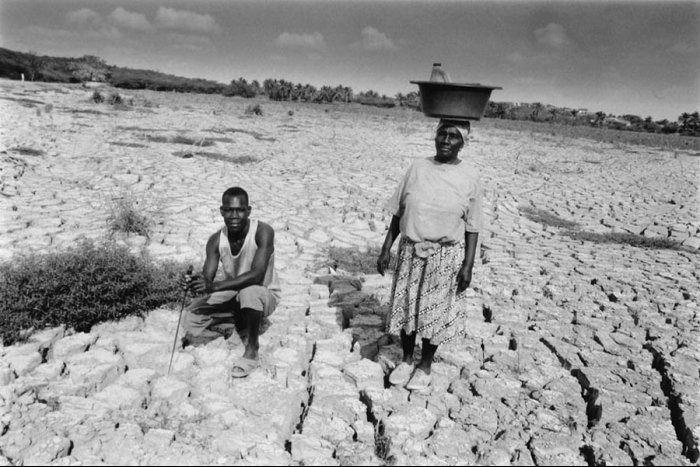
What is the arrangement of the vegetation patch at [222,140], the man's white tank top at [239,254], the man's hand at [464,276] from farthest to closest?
the vegetation patch at [222,140], the man's white tank top at [239,254], the man's hand at [464,276]

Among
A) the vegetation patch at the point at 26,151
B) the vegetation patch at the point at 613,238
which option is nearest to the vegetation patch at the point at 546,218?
the vegetation patch at the point at 613,238

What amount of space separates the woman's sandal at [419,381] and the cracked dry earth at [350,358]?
0.14 ft

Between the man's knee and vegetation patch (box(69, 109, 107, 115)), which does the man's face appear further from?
vegetation patch (box(69, 109, 107, 115))

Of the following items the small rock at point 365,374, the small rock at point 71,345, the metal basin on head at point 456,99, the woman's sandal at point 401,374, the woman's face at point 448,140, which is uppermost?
the metal basin on head at point 456,99

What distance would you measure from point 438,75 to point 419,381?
5.83ft

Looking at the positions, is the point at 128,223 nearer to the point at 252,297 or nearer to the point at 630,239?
the point at 252,297

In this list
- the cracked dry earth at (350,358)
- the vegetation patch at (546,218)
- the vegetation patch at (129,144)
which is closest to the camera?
the cracked dry earth at (350,358)

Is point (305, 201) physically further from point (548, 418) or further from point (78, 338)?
point (548, 418)

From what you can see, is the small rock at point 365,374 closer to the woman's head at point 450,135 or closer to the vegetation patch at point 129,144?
the woman's head at point 450,135

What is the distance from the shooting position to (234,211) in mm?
2975

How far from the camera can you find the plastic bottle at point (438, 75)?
8.77 feet

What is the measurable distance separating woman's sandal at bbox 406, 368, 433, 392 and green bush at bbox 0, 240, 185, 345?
186 centimetres

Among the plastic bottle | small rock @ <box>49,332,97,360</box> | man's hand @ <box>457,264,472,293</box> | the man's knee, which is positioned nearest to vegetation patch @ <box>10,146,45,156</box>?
small rock @ <box>49,332,97,360</box>

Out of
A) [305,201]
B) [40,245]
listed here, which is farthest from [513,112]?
[40,245]
